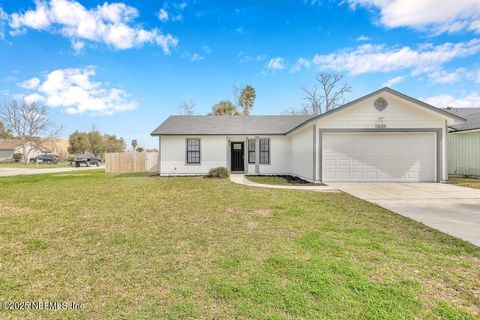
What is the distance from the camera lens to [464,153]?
14.4 metres

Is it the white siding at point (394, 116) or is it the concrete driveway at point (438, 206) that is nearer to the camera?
the concrete driveway at point (438, 206)

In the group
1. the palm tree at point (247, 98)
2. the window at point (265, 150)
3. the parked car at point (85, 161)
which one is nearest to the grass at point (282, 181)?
the window at point (265, 150)

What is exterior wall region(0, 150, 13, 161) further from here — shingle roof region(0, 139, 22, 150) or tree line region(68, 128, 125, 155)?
tree line region(68, 128, 125, 155)

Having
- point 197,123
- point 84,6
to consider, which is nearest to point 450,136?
point 197,123

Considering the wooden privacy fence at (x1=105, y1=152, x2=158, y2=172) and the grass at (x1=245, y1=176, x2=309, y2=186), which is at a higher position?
the wooden privacy fence at (x1=105, y1=152, x2=158, y2=172)

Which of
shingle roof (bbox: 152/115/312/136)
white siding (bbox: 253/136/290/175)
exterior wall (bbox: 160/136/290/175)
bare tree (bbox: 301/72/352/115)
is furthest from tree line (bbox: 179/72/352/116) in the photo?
exterior wall (bbox: 160/136/290/175)

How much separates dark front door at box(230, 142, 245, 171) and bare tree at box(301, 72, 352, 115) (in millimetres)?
19126

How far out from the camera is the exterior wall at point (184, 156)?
1573 centimetres

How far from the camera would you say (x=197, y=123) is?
1712 cm

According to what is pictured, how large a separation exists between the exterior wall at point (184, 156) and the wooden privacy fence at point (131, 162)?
6282 millimetres

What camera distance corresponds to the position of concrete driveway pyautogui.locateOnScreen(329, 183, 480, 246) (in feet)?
16.0

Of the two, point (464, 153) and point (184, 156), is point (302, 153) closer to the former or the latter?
point (184, 156)

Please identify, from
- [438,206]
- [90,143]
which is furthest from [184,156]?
[90,143]

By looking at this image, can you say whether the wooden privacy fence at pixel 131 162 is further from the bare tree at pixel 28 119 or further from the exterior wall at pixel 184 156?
the bare tree at pixel 28 119
